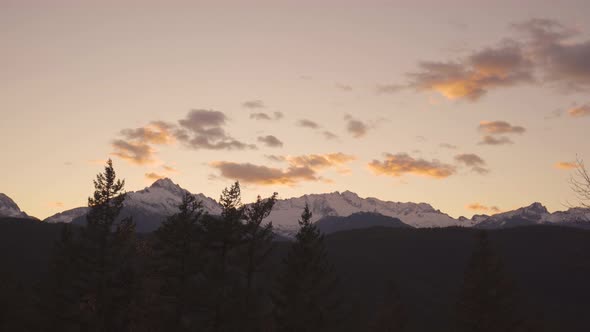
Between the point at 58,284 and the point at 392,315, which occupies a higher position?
the point at 58,284

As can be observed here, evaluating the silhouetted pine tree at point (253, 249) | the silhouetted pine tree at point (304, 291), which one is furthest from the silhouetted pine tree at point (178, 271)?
the silhouetted pine tree at point (304, 291)

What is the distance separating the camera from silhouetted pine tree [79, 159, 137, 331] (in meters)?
47.2

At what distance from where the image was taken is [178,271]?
4806 centimetres

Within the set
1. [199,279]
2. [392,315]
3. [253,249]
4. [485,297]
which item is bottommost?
[392,315]

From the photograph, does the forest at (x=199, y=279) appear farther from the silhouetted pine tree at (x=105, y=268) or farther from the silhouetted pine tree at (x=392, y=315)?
the silhouetted pine tree at (x=392, y=315)

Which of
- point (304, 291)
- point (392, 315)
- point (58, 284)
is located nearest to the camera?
point (304, 291)

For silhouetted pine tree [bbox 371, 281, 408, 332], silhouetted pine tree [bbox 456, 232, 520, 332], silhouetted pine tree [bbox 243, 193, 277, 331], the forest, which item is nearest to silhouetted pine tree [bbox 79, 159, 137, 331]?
the forest

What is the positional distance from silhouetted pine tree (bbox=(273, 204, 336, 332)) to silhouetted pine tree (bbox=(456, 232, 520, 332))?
13064 millimetres

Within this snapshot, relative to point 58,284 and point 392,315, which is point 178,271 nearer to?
point 58,284

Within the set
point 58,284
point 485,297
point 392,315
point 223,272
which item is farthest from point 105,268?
point 392,315

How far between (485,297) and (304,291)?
17.7 metres

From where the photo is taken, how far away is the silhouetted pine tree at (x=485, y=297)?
57.3 m

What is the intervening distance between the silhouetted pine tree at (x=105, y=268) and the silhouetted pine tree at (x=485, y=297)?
103 feet

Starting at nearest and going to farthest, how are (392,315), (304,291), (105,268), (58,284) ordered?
(105,268) < (304,291) < (58,284) < (392,315)
